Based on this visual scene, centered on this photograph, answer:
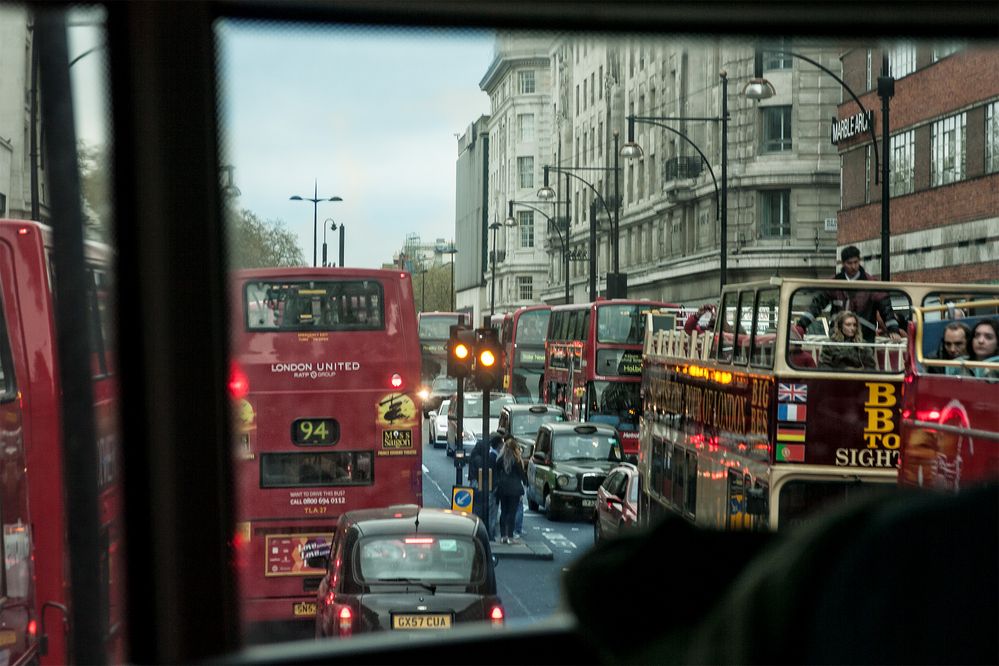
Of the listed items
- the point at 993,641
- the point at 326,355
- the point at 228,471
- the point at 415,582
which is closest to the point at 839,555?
the point at 993,641

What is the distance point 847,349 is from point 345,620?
140 inches

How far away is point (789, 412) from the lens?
24.3 feet

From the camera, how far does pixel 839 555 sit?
132 centimetres

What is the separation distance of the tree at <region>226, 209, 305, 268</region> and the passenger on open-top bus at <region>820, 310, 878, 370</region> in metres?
5.60

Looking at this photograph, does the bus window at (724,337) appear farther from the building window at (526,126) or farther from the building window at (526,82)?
the building window at (526,82)

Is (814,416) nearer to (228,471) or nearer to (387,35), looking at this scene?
(228,471)

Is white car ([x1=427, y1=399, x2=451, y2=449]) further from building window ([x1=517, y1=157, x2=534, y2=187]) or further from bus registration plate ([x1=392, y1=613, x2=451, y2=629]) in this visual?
building window ([x1=517, y1=157, x2=534, y2=187])

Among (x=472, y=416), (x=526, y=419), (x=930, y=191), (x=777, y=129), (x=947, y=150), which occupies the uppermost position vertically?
(x=947, y=150)

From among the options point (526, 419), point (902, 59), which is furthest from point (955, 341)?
point (526, 419)

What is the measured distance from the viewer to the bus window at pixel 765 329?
672cm

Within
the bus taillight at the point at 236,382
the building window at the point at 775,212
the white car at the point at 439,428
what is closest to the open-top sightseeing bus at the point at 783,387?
the bus taillight at the point at 236,382

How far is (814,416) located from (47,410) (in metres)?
3.79

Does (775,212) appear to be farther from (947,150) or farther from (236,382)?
(236,382)

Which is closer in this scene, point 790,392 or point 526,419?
point 790,392
